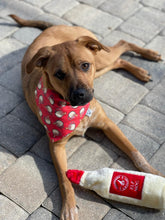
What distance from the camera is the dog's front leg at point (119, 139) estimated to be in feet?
11.8

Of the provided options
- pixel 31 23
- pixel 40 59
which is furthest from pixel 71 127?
pixel 31 23

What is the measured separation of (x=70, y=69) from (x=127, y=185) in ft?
4.56

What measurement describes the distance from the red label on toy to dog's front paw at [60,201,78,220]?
1.45 ft

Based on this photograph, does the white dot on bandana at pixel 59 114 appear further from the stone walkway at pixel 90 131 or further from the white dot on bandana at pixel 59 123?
the stone walkway at pixel 90 131

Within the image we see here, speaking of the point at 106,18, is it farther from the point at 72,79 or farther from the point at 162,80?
the point at 72,79

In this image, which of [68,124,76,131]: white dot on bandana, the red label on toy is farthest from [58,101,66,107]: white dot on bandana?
the red label on toy

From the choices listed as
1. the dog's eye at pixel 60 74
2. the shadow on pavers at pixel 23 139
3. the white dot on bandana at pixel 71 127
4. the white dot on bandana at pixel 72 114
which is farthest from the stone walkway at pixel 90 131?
the dog's eye at pixel 60 74

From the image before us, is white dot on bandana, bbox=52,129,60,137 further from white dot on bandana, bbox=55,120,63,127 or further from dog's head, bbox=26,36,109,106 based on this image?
dog's head, bbox=26,36,109,106

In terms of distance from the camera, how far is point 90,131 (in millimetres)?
4203

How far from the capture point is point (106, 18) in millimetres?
5973

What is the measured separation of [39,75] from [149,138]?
1690mm

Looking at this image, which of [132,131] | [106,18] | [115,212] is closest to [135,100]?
[132,131]

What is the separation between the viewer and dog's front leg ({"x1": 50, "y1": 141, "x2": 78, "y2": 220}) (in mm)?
3270

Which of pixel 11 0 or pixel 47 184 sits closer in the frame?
pixel 47 184
